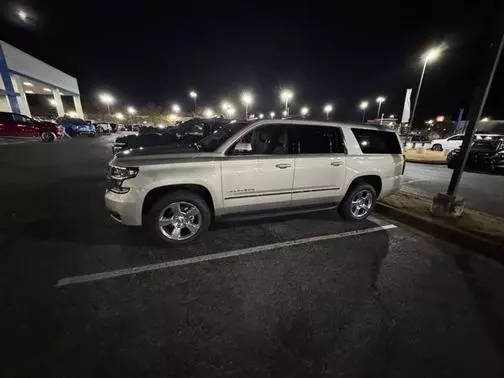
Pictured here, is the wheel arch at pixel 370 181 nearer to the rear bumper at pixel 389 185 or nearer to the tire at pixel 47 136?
the rear bumper at pixel 389 185

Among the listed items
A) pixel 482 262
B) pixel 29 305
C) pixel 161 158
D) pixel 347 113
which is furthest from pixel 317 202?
pixel 347 113

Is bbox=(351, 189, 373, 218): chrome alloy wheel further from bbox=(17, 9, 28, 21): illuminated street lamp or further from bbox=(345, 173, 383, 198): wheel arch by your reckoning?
bbox=(17, 9, 28, 21): illuminated street lamp

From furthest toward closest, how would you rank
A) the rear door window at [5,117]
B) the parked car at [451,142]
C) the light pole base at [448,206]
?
the parked car at [451,142] → the rear door window at [5,117] → the light pole base at [448,206]

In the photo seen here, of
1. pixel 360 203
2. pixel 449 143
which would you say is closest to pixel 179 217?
pixel 360 203

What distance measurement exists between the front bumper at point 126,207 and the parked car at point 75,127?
28728mm

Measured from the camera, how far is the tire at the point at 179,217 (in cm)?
361

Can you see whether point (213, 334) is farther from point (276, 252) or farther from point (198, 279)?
point (276, 252)

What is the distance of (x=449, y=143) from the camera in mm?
19375

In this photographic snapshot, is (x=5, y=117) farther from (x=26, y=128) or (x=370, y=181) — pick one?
(x=370, y=181)

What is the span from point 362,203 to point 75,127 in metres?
30.7

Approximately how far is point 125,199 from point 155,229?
61 centimetres

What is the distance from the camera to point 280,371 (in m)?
1.93

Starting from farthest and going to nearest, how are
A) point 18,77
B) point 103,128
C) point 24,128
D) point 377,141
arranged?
1. point 103,128
2. point 18,77
3. point 24,128
4. point 377,141

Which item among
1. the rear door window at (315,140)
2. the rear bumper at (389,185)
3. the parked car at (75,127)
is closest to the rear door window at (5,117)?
the parked car at (75,127)
